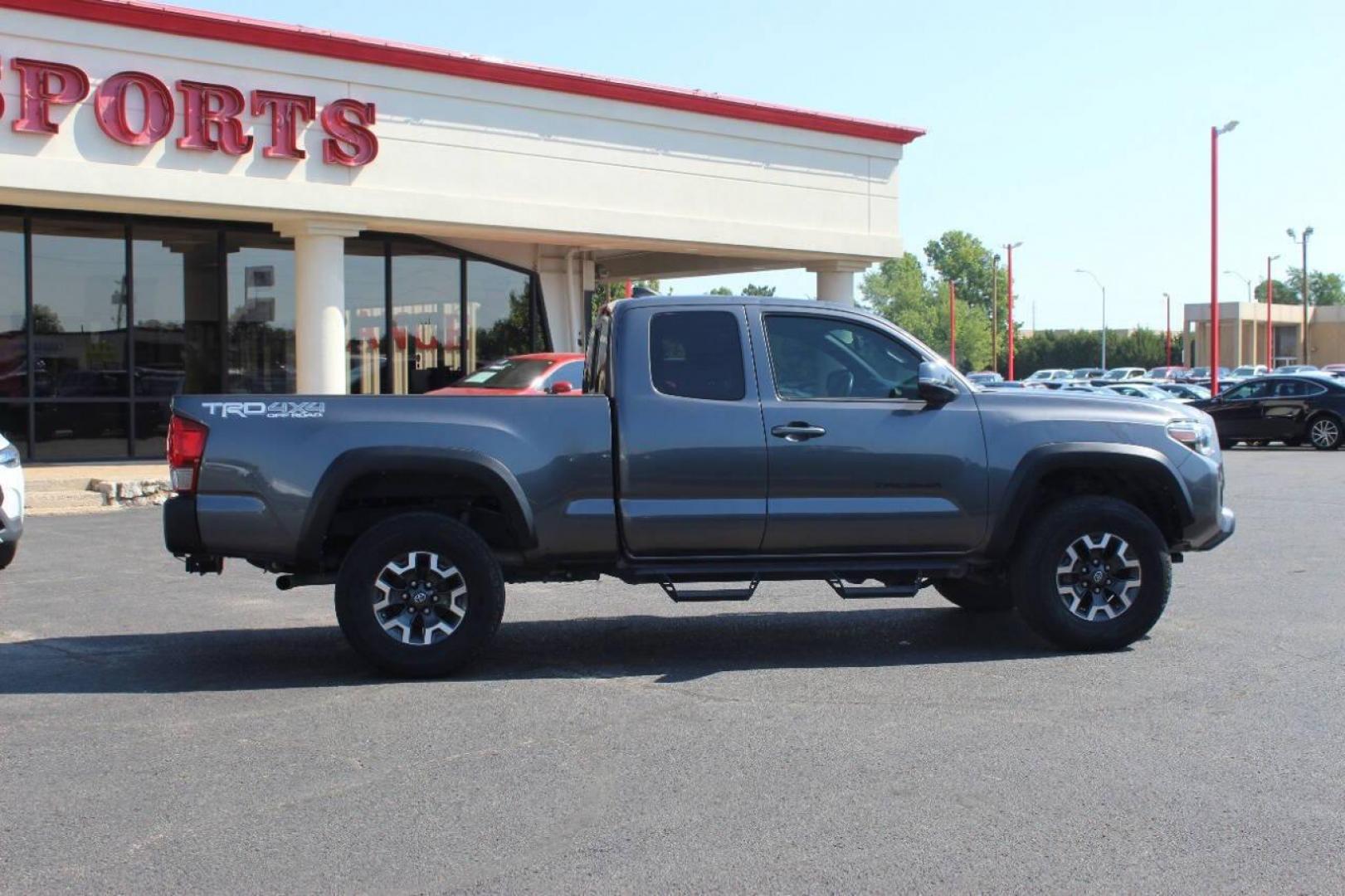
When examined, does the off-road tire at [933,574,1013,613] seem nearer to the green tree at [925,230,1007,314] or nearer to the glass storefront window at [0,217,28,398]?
the glass storefront window at [0,217,28,398]

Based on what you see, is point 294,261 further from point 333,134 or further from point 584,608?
point 584,608

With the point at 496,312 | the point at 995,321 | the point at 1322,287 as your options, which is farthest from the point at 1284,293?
the point at 496,312

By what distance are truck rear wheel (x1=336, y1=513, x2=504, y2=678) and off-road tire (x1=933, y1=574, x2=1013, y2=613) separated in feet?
10.8

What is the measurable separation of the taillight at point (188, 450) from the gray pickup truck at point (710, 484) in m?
0.01

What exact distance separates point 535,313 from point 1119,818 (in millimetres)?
20620

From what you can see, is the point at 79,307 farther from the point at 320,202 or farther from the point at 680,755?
the point at 680,755

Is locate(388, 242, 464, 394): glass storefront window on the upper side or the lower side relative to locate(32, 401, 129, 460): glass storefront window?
upper

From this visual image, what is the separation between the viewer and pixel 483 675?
24.3 ft

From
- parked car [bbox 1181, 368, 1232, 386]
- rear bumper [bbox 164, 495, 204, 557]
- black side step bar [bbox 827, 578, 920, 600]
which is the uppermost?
parked car [bbox 1181, 368, 1232, 386]

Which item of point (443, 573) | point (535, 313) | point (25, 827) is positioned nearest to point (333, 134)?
point (535, 313)

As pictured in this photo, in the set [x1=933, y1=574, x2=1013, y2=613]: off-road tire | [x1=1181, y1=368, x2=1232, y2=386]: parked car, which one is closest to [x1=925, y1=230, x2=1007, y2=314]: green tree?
[x1=1181, y1=368, x2=1232, y2=386]: parked car

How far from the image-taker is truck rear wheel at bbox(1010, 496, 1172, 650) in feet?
25.7

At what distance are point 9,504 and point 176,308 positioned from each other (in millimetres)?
10868

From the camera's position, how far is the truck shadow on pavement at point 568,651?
7351mm
